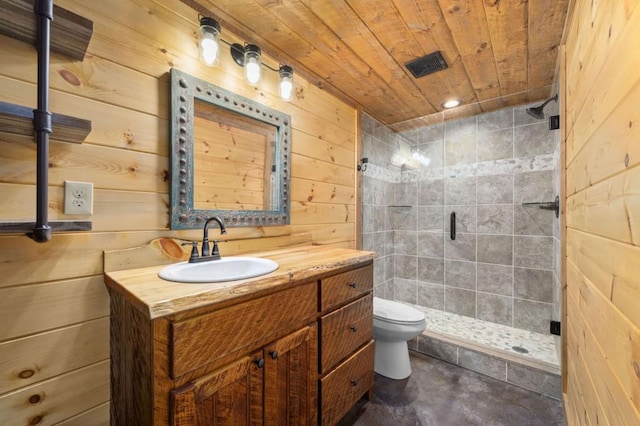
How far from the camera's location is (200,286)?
844mm

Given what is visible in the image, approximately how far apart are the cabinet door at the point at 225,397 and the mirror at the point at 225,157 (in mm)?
649

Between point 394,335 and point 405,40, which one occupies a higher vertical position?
point 405,40

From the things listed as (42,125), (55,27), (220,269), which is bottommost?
(220,269)

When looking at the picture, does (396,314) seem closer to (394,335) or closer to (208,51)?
(394,335)

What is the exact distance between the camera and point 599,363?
31.7 inches

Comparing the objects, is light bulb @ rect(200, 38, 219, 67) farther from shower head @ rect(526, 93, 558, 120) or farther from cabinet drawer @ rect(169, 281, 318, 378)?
shower head @ rect(526, 93, 558, 120)

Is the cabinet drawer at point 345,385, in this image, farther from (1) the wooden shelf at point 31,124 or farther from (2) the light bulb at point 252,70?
(2) the light bulb at point 252,70

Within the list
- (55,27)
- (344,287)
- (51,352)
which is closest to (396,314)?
(344,287)

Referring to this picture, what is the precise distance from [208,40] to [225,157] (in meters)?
0.53

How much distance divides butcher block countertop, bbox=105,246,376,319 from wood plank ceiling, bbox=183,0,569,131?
1202mm

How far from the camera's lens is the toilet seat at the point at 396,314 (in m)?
1.77

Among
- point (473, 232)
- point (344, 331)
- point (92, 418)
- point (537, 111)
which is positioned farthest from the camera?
point (473, 232)

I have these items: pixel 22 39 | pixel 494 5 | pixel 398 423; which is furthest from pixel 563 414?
pixel 22 39

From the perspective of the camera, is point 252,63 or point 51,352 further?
point 252,63
